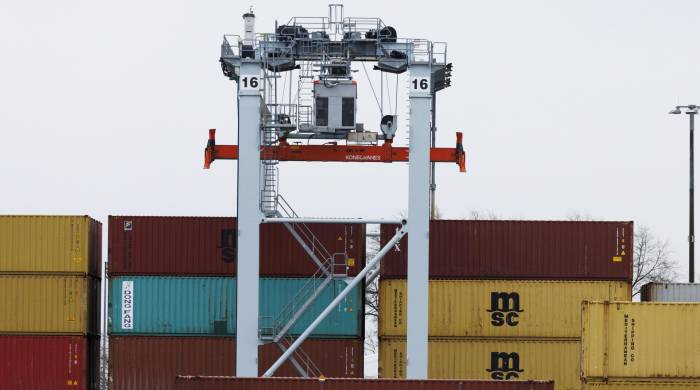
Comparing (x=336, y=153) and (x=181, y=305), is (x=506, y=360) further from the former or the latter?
(x=181, y=305)

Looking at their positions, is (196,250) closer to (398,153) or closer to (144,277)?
(144,277)

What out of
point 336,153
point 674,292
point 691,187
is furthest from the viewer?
point 691,187

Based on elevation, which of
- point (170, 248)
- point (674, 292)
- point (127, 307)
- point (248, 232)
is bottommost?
point (127, 307)

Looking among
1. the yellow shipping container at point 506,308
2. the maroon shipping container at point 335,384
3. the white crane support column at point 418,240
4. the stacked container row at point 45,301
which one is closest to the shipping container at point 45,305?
the stacked container row at point 45,301

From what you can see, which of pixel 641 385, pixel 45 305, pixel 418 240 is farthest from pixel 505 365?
pixel 45 305

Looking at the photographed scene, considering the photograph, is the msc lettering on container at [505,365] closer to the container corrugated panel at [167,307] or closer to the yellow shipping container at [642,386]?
the yellow shipping container at [642,386]

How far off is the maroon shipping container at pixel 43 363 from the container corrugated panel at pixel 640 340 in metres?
17.7

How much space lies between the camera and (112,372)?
173ft

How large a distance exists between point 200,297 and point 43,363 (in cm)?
578

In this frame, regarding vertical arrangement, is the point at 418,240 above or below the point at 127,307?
above

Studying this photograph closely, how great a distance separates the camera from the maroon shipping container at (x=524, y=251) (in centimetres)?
5275

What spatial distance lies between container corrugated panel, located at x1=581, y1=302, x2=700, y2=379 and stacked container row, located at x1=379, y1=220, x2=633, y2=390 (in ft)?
21.4

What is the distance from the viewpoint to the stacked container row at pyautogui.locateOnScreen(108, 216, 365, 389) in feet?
172

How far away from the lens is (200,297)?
53.0 meters
